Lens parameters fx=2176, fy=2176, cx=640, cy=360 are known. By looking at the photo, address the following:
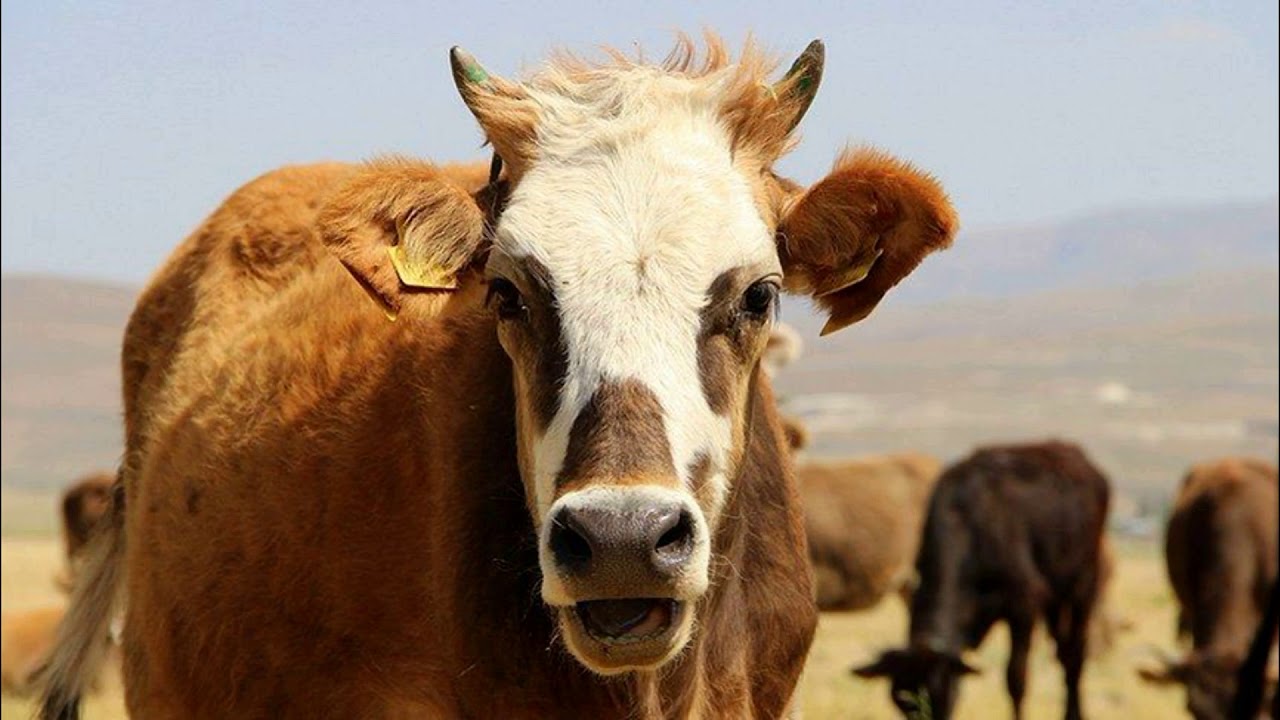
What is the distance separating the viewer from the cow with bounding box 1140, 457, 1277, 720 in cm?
1433

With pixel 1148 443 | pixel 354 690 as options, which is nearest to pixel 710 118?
pixel 354 690

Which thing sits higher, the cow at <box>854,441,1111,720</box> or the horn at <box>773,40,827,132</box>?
the horn at <box>773,40,827,132</box>

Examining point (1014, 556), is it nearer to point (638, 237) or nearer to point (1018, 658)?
point (1018, 658)

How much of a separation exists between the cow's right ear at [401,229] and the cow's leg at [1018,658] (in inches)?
432

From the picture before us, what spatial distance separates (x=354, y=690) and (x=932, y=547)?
39.3ft

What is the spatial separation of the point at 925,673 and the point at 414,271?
34.2 feet

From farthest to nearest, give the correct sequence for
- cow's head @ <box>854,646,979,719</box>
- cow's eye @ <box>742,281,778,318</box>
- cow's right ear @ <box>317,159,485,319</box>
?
cow's head @ <box>854,646,979,719</box>
cow's right ear @ <box>317,159,485,319</box>
cow's eye @ <box>742,281,778,318</box>

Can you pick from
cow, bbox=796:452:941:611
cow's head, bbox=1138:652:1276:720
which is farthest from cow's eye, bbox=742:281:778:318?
cow, bbox=796:452:941:611

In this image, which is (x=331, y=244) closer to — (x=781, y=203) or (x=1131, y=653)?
(x=781, y=203)

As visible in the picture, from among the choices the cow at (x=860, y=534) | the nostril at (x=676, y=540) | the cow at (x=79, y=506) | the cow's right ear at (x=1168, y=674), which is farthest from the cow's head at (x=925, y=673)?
the nostril at (x=676, y=540)

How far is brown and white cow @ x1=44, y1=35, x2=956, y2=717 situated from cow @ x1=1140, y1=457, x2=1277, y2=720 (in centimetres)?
923

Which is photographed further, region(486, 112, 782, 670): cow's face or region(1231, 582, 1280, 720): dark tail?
region(1231, 582, 1280, 720): dark tail

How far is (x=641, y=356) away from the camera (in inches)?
182

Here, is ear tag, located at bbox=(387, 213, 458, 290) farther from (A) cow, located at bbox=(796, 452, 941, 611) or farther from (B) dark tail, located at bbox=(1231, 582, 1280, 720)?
(A) cow, located at bbox=(796, 452, 941, 611)
